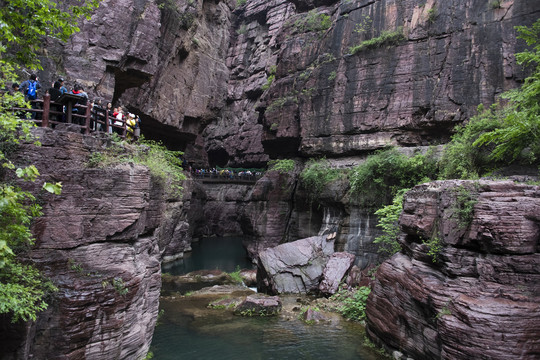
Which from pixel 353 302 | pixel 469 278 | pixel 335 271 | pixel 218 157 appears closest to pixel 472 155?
pixel 469 278

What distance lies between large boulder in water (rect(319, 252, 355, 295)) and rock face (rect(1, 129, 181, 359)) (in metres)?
9.63

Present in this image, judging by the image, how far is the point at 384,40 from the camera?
21.2 metres

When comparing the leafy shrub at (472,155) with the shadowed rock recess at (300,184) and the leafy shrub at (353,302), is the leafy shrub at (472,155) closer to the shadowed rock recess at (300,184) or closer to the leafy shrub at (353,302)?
the shadowed rock recess at (300,184)

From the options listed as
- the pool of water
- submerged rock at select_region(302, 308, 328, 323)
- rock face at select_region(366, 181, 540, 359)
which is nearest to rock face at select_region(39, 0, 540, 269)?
the pool of water

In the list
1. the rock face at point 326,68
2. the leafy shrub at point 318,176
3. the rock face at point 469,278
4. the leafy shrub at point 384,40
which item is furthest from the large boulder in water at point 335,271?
the leafy shrub at point 384,40

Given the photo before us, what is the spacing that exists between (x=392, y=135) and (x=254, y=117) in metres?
26.9

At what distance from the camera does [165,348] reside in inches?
437

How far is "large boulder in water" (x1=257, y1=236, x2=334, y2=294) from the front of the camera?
17188 mm

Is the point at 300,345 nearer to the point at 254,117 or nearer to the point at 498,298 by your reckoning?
the point at 498,298

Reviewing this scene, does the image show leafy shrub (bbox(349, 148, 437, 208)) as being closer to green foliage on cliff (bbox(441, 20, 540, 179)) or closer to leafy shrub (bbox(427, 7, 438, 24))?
green foliage on cliff (bbox(441, 20, 540, 179))

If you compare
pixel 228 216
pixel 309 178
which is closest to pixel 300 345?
pixel 309 178

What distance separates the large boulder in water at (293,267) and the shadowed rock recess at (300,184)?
36 centimetres

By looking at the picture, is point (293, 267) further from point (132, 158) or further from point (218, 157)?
point (218, 157)

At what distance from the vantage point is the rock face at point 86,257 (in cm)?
707
